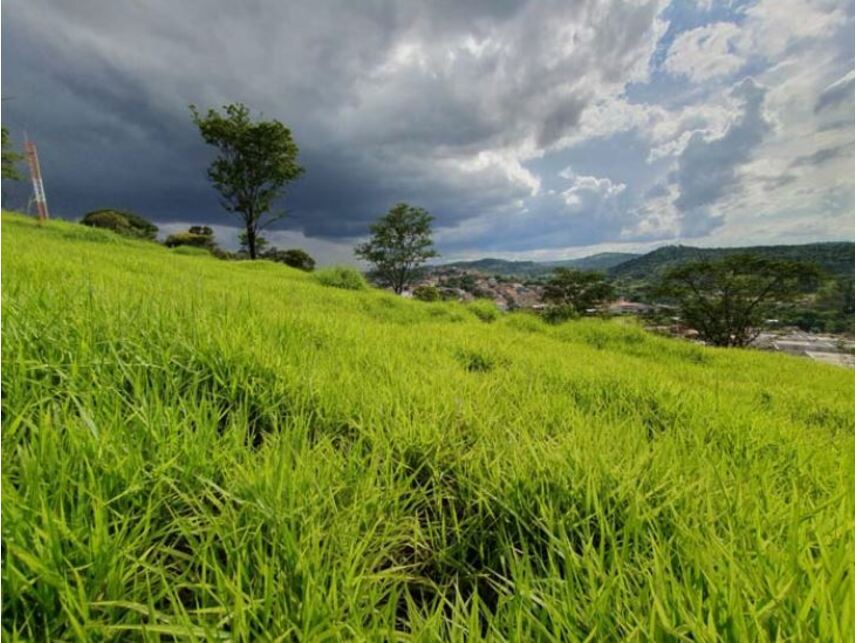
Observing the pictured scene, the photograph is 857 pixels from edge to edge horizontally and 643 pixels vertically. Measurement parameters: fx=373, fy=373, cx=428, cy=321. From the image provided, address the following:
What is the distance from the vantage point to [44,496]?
890 millimetres

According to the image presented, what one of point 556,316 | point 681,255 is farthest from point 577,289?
point 681,255

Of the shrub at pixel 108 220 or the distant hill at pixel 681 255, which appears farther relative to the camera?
the distant hill at pixel 681 255

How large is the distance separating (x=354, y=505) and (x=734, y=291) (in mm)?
40631

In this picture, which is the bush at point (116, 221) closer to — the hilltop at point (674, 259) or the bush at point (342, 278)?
the bush at point (342, 278)

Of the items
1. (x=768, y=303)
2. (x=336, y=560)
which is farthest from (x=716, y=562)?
(x=768, y=303)

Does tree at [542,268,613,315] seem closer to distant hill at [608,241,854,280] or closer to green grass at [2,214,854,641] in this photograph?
distant hill at [608,241,854,280]

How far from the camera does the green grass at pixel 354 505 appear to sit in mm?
797

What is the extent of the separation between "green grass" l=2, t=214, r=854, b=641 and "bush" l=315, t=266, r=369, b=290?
9207 mm

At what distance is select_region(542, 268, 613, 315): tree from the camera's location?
4003 cm

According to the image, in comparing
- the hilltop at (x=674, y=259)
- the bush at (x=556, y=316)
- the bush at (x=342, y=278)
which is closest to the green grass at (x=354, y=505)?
the bush at (x=342, y=278)

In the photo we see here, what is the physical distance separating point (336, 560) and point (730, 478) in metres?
1.46

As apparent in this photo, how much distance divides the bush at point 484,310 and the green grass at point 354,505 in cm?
864

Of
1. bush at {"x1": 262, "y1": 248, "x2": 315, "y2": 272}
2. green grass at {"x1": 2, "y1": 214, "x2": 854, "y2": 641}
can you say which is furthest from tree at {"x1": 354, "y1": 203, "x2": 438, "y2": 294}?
green grass at {"x1": 2, "y1": 214, "x2": 854, "y2": 641}

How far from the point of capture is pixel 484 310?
37.1 feet
